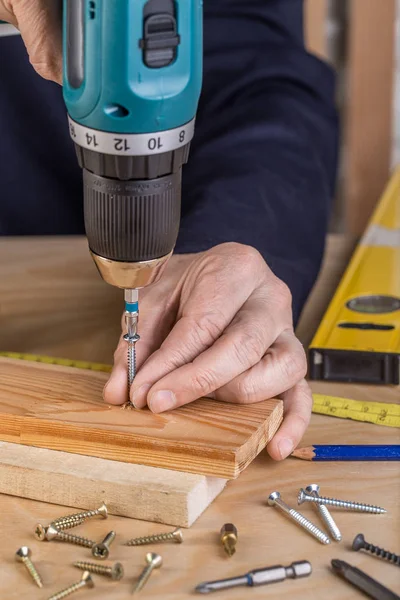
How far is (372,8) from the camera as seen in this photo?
10.4 feet

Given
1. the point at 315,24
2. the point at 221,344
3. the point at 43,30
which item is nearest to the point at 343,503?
the point at 221,344

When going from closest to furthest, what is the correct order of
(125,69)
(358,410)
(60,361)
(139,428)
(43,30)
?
1. (125,69)
2. (43,30)
3. (139,428)
4. (358,410)
5. (60,361)

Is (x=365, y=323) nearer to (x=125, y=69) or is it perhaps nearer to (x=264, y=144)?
(x=264, y=144)

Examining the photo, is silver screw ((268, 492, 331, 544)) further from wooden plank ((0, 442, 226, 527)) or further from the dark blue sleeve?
the dark blue sleeve

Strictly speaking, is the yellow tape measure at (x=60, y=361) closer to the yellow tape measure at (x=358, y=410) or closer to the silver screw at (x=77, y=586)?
the yellow tape measure at (x=358, y=410)

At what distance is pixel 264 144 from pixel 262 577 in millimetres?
1048

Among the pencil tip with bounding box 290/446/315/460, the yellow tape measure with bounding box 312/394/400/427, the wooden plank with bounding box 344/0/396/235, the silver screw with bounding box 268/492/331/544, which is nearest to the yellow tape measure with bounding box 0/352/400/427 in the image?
the yellow tape measure with bounding box 312/394/400/427

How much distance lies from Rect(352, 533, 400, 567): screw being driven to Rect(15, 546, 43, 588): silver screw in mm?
347

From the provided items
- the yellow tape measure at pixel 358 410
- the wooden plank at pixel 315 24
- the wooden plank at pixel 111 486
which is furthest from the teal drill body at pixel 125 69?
Answer: the wooden plank at pixel 315 24

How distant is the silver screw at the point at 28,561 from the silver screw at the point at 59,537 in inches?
1.1

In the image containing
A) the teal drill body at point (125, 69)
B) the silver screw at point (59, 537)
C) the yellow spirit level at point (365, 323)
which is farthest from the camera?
the yellow spirit level at point (365, 323)

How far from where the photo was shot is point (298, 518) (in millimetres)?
1022

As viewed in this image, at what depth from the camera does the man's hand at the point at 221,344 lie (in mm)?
1131

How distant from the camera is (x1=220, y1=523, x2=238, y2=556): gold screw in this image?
0.97 meters
